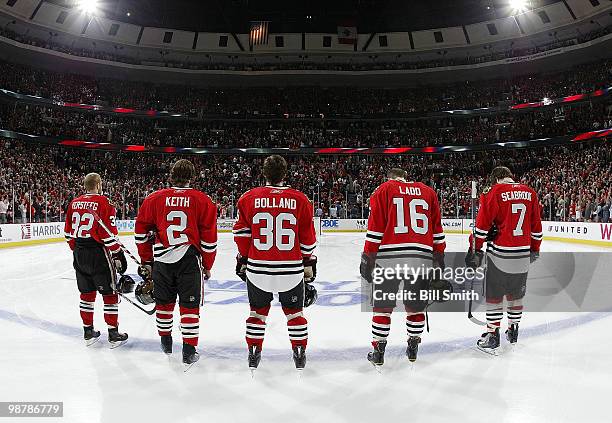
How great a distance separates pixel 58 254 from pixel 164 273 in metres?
10.6

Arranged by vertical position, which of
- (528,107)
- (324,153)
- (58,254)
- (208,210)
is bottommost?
(58,254)

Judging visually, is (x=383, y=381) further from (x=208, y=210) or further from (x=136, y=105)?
(x=136, y=105)

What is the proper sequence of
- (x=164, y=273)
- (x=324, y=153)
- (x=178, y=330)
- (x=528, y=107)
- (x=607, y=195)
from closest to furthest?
(x=164, y=273), (x=178, y=330), (x=607, y=195), (x=528, y=107), (x=324, y=153)

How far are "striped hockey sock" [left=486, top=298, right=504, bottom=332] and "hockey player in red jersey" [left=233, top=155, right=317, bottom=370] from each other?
1.82m

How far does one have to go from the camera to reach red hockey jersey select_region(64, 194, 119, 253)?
4.80m

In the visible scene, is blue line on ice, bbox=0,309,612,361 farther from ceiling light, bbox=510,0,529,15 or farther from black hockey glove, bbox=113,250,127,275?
ceiling light, bbox=510,0,529,15

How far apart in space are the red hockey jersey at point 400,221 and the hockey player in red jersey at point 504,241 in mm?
753

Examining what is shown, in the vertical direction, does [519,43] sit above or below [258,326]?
above

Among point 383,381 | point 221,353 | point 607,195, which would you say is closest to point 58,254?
point 221,353

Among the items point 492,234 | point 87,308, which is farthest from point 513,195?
point 87,308

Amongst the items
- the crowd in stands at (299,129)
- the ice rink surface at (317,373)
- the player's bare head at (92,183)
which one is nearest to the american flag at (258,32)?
the crowd in stands at (299,129)

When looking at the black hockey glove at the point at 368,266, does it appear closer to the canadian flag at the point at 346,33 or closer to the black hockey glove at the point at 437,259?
the black hockey glove at the point at 437,259

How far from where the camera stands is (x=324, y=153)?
3441 centimetres

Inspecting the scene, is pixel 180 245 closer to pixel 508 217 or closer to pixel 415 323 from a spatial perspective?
pixel 415 323
